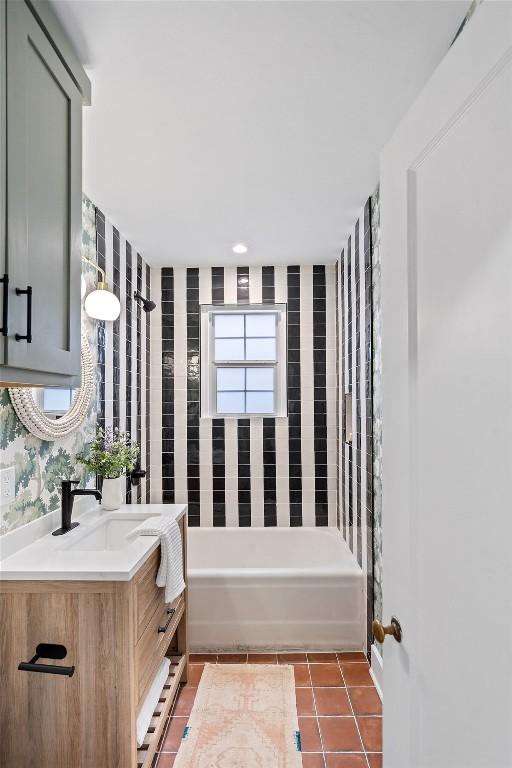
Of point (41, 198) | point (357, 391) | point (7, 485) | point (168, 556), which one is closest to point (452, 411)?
point (41, 198)

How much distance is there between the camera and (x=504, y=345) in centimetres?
70

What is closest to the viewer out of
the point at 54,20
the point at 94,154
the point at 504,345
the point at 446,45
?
the point at 504,345

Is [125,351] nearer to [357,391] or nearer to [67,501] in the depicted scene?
[67,501]

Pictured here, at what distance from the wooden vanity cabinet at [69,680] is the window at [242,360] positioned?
8.10ft

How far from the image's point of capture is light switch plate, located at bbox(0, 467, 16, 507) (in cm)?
176

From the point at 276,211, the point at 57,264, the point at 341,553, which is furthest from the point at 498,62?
the point at 341,553

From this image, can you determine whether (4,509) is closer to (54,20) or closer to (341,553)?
(54,20)

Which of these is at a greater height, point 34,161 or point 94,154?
point 94,154

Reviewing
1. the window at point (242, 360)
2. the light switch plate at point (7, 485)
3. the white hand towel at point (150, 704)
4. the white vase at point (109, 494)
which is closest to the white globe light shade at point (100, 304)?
the white vase at point (109, 494)

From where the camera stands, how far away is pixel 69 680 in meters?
1.55

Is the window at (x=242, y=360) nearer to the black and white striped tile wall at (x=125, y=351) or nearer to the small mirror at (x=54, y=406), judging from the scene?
the black and white striped tile wall at (x=125, y=351)

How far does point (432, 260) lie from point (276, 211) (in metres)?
2.07

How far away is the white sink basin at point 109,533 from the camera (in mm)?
2127

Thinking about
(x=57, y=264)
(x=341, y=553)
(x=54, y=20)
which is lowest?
(x=341, y=553)
